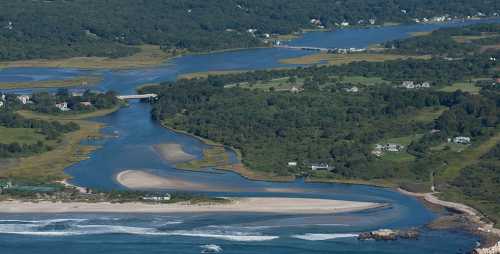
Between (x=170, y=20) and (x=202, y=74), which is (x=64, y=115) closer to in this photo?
(x=202, y=74)

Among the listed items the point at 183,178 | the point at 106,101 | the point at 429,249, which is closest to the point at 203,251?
the point at 429,249

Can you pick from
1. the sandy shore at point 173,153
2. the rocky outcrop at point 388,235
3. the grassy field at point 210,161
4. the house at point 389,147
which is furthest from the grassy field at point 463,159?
the sandy shore at point 173,153

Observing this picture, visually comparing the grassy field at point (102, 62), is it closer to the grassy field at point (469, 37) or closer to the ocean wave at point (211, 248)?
the grassy field at point (469, 37)

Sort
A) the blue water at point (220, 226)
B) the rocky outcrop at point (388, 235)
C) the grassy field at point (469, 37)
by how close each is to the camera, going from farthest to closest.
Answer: the grassy field at point (469, 37) < the rocky outcrop at point (388, 235) < the blue water at point (220, 226)

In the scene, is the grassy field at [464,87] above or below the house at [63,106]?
above

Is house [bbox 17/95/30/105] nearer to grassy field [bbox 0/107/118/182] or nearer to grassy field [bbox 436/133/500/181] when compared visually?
grassy field [bbox 0/107/118/182]

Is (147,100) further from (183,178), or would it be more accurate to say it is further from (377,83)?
(183,178)

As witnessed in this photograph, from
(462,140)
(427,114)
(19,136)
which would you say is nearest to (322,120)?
(427,114)
